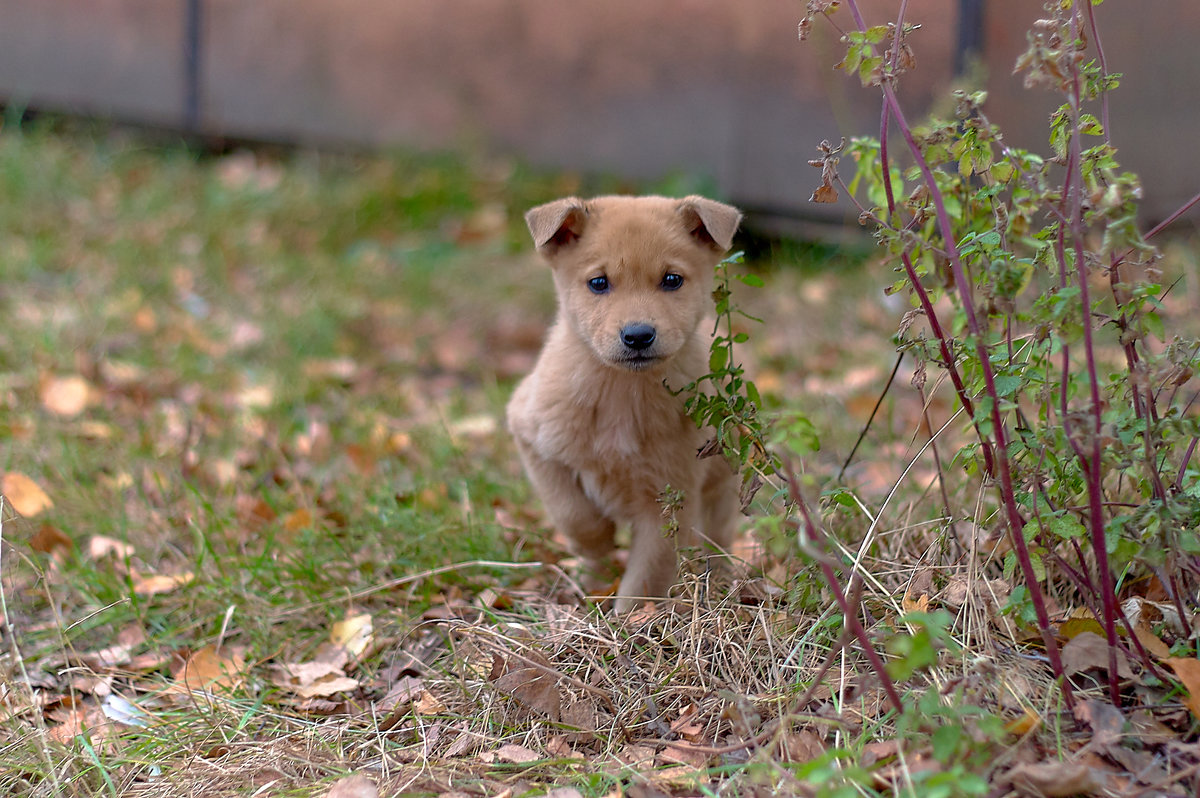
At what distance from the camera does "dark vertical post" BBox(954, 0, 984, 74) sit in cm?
600

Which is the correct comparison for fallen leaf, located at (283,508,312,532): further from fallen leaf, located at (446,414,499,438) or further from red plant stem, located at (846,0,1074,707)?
red plant stem, located at (846,0,1074,707)

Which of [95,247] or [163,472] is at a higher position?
[95,247]

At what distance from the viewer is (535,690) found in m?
2.61

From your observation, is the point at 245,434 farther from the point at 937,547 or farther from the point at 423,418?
the point at 937,547

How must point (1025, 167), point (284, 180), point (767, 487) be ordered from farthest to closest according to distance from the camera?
point (284, 180), point (767, 487), point (1025, 167)

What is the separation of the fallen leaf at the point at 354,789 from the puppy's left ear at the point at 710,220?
1.74m

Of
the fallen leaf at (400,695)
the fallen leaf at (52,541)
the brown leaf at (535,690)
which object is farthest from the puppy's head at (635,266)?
the fallen leaf at (52,541)

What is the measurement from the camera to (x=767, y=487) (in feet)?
10.8

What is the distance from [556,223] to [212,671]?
159cm

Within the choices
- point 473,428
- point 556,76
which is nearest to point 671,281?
point 473,428

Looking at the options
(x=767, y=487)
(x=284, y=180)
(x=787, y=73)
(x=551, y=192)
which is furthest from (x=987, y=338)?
(x=284, y=180)

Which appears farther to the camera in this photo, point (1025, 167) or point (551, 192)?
point (551, 192)

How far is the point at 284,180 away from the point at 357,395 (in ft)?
10.2

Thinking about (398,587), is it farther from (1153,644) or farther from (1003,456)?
(1153,644)
